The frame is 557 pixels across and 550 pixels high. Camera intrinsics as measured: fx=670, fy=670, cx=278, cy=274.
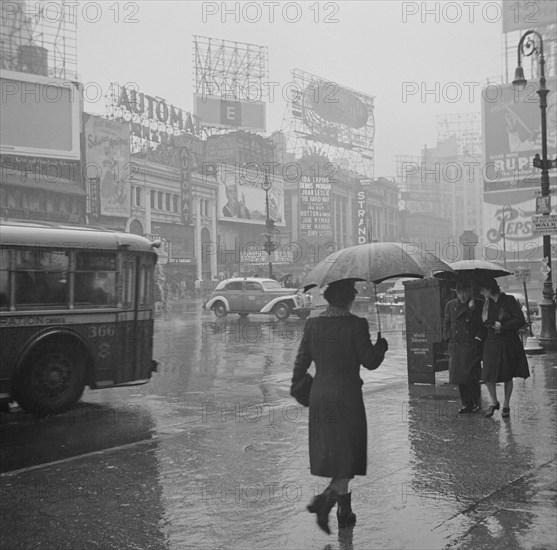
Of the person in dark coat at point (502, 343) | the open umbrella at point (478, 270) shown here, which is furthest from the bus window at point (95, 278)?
the person in dark coat at point (502, 343)

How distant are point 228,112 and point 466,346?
81530 millimetres

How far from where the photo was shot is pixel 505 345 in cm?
841

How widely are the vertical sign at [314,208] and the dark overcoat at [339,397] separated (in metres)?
97.4

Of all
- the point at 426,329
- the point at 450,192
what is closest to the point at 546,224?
the point at 426,329

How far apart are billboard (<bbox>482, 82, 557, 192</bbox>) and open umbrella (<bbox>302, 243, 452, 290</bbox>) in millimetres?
87489

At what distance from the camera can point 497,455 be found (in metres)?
6.78

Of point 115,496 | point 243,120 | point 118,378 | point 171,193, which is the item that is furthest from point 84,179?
point 115,496

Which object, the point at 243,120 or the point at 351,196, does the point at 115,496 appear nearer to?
the point at 243,120

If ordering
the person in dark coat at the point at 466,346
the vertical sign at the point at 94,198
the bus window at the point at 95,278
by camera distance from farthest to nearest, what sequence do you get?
the vertical sign at the point at 94,198 → the bus window at the point at 95,278 → the person in dark coat at the point at 466,346

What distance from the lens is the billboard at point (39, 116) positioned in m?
55.1

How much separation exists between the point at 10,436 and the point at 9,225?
284 centimetres

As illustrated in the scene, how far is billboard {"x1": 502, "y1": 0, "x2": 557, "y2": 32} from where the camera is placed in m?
87.4

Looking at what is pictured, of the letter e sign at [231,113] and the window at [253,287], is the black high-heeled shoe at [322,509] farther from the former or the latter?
the letter e sign at [231,113]

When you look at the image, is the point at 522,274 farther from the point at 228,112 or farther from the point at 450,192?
the point at 450,192
